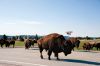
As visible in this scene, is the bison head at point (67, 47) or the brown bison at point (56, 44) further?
the brown bison at point (56, 44)

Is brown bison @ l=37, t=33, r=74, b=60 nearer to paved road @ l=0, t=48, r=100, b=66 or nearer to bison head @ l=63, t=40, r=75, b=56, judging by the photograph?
bison head @ l=63, t=40, r=75, b=56

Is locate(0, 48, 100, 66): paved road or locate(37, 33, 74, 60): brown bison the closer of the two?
locate(0, 48, 100, 66): paved road

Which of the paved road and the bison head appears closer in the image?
the paved road

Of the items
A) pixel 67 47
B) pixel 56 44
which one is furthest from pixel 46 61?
pixel 67 47

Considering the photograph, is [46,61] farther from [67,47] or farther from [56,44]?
[67,47]

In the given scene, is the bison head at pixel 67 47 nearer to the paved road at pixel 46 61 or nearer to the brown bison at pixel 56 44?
the brown bison at pixel 56 44

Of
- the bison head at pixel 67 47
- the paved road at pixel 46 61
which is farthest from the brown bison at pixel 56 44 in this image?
the paved road at pixel 46 61

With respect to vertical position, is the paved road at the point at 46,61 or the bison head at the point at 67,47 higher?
the bison head at the point at 67,47

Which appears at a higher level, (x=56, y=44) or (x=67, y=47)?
(x=56, y=44)

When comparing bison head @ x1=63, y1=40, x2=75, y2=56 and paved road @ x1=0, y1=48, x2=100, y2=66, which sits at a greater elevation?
bison head @ x1=63, y1=40, x2=75, y2=56

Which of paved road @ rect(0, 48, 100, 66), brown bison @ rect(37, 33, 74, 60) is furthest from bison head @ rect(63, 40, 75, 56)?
paved road @ rect(0, 48, 100, 66)

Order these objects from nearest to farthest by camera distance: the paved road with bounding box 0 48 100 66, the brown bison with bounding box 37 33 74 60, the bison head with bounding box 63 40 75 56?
the paved road with bounding box 0 48 100 66 → the bison head with bounding box 63 40 75 56 → the brown bison with bounding box 37 33 74 60

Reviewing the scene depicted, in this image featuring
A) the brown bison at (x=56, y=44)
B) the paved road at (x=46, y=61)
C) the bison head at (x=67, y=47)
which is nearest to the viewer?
the paved road at (x=46, y=61)

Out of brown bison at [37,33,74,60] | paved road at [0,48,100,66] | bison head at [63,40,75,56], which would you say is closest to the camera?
paved road at [0,48,100,66]
